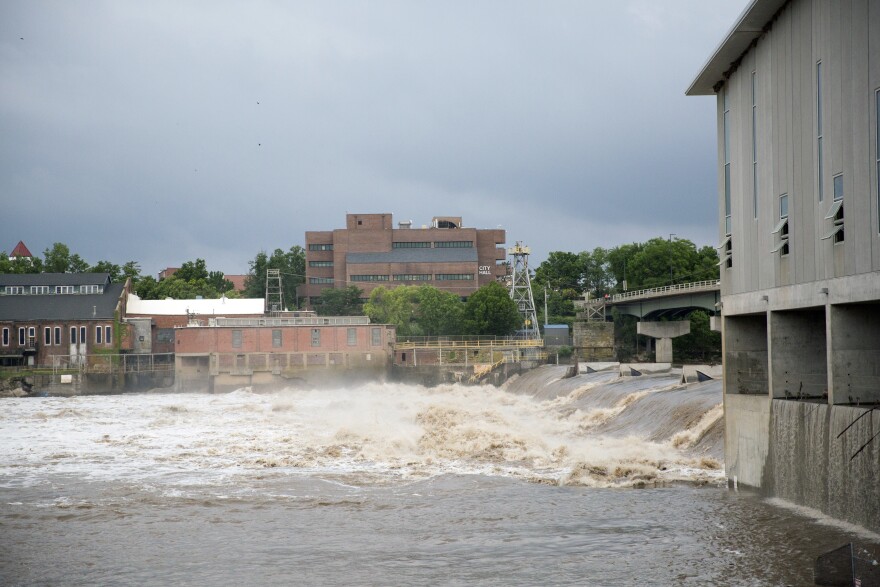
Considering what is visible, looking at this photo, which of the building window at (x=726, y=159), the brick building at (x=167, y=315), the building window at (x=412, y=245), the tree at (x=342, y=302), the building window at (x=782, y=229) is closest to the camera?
the building window at (x=782, y=229)

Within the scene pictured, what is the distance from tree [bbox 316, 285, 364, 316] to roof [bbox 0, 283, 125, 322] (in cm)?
3489

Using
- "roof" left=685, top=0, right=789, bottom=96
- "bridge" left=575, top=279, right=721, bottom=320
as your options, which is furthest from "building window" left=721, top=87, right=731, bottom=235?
"bridge" left=575, top=279, right=721, bottom=320

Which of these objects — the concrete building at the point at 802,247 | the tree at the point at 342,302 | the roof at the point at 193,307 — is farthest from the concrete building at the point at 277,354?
the concrete building at the point at 802,247

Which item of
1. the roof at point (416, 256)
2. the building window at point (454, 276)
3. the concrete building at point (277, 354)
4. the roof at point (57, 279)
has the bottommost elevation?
the concrete building at point (277, 354)

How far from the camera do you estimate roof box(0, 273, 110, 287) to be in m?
95.4

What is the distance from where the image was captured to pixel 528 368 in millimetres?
80500

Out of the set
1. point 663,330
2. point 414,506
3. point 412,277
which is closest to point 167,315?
point 412,277

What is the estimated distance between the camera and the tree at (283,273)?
146500mm

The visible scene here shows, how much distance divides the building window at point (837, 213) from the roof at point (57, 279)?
89851mm

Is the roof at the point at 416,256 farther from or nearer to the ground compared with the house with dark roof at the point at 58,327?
farther from the ground

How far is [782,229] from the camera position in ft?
61.5

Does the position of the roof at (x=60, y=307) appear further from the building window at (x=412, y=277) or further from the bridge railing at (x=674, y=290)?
the bridge railing at (x=674, y=290)

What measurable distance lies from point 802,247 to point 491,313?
84.0m

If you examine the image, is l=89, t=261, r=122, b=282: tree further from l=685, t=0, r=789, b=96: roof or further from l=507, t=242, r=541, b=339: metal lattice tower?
l=685, t=0, r=789, b=96: roof
